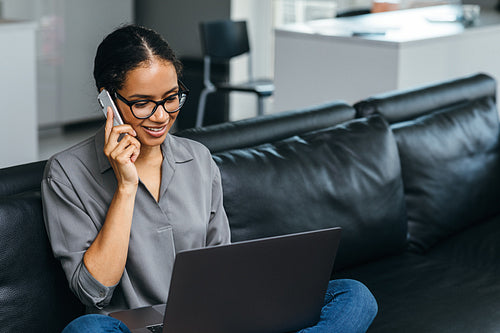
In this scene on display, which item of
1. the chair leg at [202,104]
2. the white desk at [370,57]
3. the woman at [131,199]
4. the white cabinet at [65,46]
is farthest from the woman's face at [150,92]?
the white cabinet at [65,46]

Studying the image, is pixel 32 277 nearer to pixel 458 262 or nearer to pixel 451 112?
pixel 458 262

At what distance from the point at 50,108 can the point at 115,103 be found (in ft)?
13.9

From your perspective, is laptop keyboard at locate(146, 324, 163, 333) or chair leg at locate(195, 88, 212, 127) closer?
laptop keyboard at locate(146, 324, 163, 333)

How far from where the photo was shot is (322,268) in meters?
1.50

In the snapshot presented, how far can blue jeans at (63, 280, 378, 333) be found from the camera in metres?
1.57

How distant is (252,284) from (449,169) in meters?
1.30

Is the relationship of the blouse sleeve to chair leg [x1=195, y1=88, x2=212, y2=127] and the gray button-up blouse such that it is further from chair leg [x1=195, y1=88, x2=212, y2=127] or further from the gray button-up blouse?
chair leg [x1=195, y1=88, x2=212, y2=127]

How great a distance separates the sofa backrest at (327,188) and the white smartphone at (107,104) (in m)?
0.46

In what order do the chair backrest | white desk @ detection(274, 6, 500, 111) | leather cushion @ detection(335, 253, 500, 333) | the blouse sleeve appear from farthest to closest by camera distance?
1. the chair backrest
2. white desk @ detection(274, 6, 500, 111)
3. leather cushion @ detection(335, 253, 500, 333)
4. the blouse sleeve

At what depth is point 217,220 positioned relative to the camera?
173 centimetres

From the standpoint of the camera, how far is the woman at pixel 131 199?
1.48 m

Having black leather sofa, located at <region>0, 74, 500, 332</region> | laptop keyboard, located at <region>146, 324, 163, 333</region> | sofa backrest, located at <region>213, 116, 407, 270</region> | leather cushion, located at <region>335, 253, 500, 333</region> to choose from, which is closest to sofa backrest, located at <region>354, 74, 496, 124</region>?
black leather sofa, located at <region>0, 74, 500, 332</region>

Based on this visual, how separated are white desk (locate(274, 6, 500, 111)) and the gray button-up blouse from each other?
2.04 m

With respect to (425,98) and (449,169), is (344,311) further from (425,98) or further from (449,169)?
(425,98)
